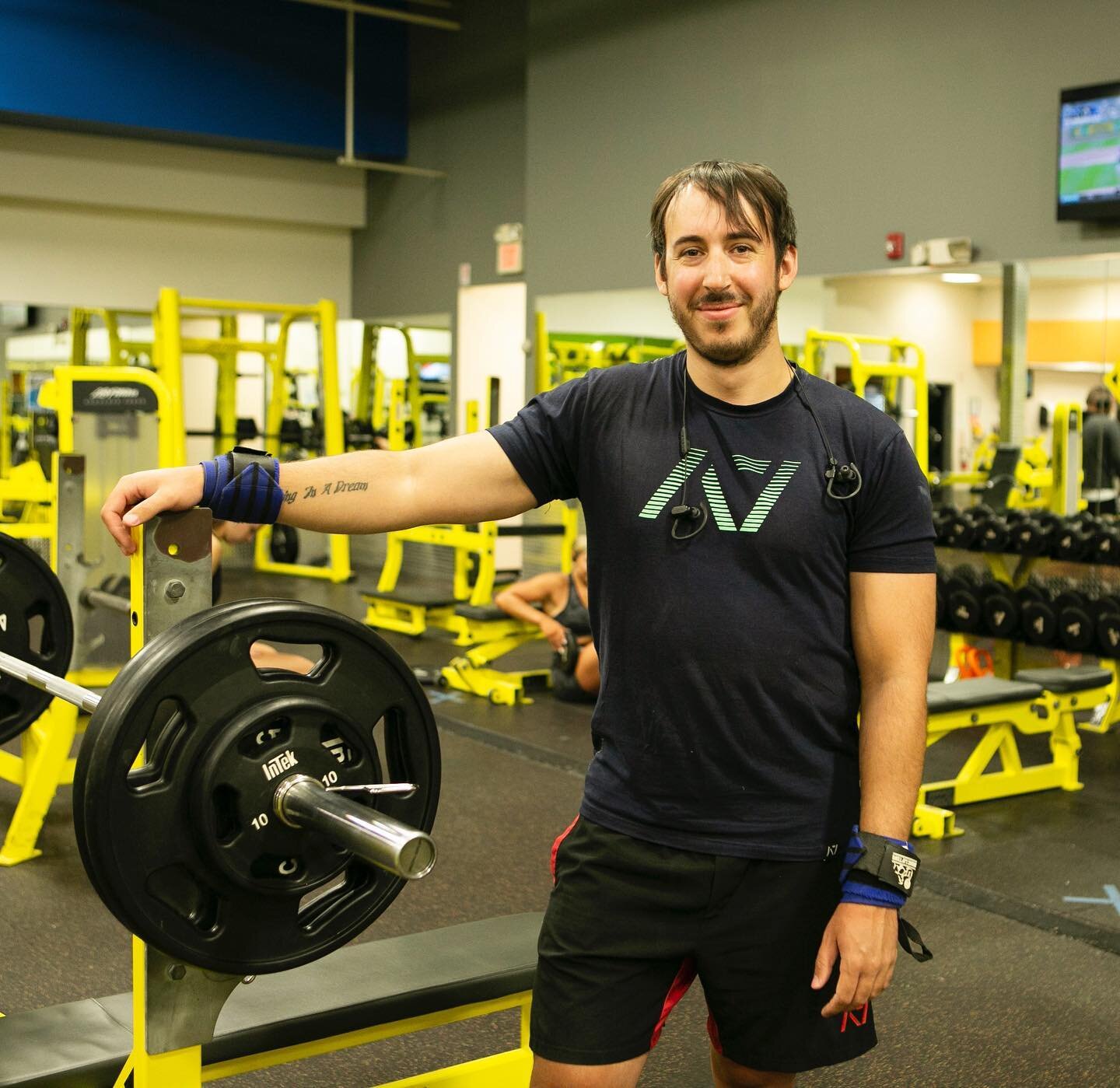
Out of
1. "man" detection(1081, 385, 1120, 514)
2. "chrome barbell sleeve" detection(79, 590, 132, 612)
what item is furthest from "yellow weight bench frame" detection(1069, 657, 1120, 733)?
"chrome barbell sleeve" detection(79, 590, 132, 612)

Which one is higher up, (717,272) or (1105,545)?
(717,272)

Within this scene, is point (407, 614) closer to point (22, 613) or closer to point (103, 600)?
point (103, 600)

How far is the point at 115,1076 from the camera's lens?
163 centimetres

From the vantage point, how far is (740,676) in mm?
1411

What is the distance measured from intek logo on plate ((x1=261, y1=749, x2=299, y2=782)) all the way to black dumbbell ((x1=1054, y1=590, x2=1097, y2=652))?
3971mm

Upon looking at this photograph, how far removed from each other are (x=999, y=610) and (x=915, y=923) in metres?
2.30

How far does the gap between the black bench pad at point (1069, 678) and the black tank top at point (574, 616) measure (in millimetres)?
1624

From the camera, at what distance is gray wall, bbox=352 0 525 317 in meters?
9.14

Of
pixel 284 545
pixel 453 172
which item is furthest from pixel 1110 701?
pixel 453 172

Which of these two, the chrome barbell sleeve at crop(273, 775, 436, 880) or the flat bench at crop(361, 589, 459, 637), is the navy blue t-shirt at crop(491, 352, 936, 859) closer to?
Answer: the chrome barbell sleeve at crop(273, 775, 436, 880)

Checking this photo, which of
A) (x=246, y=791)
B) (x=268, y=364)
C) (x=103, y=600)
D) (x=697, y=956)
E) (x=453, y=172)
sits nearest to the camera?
(x=246, y=791)

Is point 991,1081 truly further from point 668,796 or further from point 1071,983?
point 668,796

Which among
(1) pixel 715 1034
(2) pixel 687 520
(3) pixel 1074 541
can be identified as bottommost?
(1) pixel 715 1034

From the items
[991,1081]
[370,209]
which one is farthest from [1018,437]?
[370,209]
